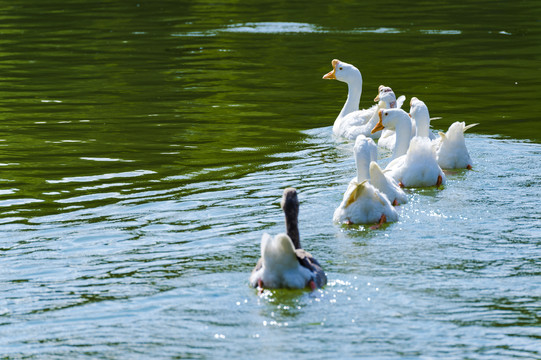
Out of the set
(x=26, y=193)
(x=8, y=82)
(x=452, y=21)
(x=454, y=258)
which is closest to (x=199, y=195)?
(x=26, y=193)

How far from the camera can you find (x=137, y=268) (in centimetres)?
987

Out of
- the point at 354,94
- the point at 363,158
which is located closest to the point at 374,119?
the point at 354,94

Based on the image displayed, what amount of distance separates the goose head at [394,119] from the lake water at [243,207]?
845 millimetres

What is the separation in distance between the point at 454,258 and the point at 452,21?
2373cm

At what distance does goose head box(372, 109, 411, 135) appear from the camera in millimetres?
14594

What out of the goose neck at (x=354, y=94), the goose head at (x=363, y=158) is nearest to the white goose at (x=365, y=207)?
the goose head at (x=363, y=158)

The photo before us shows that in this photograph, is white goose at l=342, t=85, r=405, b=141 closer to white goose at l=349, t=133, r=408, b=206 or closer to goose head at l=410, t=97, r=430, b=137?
goose head at l=410, t=97, r=430, b=137

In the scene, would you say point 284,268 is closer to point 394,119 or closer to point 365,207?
point 365,207

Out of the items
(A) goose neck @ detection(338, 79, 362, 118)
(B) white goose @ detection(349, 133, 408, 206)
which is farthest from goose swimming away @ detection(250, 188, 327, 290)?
Result: (A) goose neck @ detection(338, 79, 362, 118)

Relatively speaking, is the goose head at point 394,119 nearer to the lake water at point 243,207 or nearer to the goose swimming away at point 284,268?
the lake water at point 243,207

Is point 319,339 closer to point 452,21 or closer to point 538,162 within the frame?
point 538,162

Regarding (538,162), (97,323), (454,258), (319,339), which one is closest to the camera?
(319,339)

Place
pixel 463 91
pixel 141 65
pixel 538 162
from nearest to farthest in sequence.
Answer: pixel 538 162 → pixel 463 91 → pixel 141 65

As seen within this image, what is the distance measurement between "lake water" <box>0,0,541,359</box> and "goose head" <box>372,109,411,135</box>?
85cm
